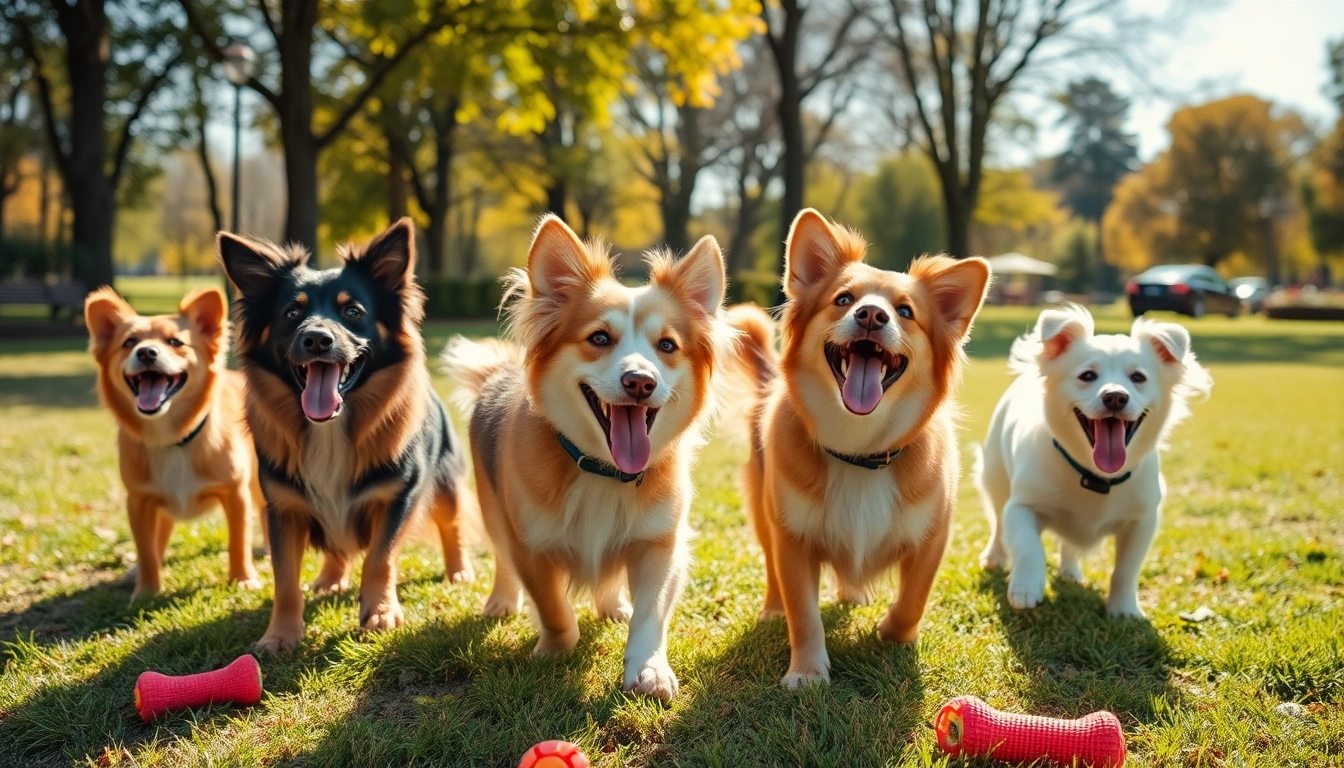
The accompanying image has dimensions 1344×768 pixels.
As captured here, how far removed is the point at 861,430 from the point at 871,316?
489 millimetres

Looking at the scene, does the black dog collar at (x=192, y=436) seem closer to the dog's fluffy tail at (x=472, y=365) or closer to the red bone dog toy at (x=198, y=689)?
the dog's fluffy tail at (x=472, y=365)

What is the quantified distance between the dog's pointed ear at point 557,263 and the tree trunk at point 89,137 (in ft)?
64.5

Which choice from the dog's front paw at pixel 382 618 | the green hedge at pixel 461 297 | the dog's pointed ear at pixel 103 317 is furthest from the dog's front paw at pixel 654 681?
the green hedge at pixel 461 297

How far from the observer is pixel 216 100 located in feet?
97.4

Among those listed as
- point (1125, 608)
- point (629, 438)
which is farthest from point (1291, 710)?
point (629, 438)

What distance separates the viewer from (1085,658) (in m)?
3.92

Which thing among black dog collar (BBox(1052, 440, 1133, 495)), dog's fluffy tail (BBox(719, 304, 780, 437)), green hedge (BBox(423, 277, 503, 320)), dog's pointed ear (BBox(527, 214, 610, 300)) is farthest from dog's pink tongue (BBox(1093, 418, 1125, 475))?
green hedge (BBox(423, 277, 503, 320))

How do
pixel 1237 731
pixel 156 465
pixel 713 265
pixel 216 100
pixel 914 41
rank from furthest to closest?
pixel 216 100 → pixel 914 41 → pixel 156 465 → pixel 713 265 → pixel 1237 731

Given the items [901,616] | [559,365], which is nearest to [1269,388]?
[901,616]

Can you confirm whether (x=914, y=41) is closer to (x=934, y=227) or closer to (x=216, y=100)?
(x=216, y=100)

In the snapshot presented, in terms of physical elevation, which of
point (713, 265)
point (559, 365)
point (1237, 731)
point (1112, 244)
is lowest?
point (1237, 731)

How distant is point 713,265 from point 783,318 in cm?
42

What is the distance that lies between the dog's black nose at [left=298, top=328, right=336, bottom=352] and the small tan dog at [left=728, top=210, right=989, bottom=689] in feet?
6.58

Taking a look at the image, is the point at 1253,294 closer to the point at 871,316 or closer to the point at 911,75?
the point at 911,75
